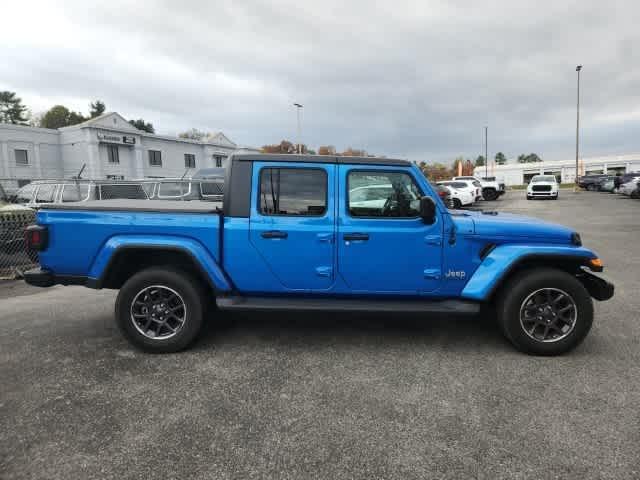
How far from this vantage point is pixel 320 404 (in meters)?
2.81

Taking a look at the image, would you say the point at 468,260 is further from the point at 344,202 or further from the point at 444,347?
the point at 344,202

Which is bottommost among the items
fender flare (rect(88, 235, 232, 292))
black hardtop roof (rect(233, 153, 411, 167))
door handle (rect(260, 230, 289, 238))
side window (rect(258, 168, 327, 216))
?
fender flare (rect(88, 235, 232, 292))

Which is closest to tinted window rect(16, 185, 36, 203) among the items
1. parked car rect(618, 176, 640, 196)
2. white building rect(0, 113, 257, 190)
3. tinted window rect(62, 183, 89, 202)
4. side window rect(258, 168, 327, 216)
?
tinted window rect(62, 183, 89, 202)

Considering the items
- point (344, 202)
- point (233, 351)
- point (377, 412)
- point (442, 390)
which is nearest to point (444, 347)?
point (442, 390)

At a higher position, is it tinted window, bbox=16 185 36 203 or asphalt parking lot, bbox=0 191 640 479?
tinted window, bbox=16 185 36 203

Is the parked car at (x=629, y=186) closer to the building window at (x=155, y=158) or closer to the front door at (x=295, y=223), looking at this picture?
the front door at (x=295, y=223)

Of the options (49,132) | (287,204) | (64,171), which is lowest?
(287,204)

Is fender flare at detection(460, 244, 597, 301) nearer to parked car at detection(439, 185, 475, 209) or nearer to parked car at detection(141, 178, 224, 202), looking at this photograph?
parked car at detection(141, 178, 224, 202)

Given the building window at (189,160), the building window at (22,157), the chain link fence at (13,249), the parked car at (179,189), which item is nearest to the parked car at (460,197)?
the parked car at (179,189)

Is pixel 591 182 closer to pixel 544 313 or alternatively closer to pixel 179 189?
pixel 179 189

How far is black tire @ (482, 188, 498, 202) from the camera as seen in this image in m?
27.6

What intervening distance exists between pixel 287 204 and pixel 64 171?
1590 inches

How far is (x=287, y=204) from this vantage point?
369 centimetres

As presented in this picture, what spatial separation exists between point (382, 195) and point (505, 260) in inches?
50.1
